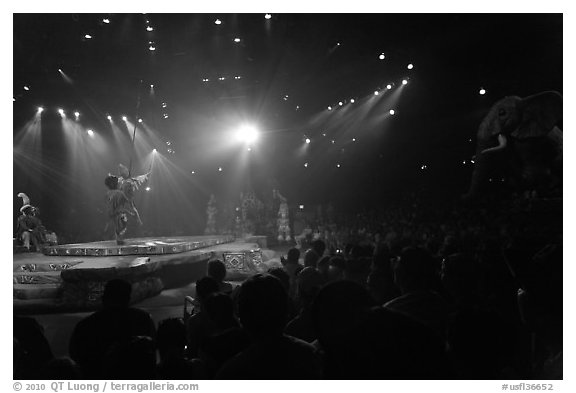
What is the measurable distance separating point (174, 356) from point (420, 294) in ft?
5.31

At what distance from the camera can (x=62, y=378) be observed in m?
2.49

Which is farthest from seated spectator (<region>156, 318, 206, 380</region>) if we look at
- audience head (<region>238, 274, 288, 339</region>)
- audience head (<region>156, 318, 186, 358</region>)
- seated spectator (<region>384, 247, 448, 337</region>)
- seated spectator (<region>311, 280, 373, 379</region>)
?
seated spectator (<region>384, 247, 448, 337</region>)

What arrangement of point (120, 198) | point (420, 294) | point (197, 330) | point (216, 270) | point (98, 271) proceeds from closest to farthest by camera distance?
point (420, 294), point (197, 330), point (216, 270), point (98, 271), point (120, 198)

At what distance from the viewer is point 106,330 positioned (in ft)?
8.68

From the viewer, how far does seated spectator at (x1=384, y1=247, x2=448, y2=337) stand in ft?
7.73

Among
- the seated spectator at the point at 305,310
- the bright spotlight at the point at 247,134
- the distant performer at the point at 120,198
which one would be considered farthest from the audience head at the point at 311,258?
the bright spotlight at the point at 247,134

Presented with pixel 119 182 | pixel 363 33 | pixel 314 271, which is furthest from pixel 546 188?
pixel 119 182

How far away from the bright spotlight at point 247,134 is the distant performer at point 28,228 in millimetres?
8487

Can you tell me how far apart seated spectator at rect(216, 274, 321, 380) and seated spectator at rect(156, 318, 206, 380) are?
0.70 m

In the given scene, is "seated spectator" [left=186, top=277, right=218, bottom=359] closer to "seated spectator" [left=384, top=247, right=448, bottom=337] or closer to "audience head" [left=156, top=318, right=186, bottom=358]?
"audience head" [left=156, top=318, right=186, bottom=358]

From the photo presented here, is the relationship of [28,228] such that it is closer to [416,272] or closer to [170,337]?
[170,337]

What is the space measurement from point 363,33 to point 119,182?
6.93 meters

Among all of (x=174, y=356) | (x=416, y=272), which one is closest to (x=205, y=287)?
(x=174, y=356)

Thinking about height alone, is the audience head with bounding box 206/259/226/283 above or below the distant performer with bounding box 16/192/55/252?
below
